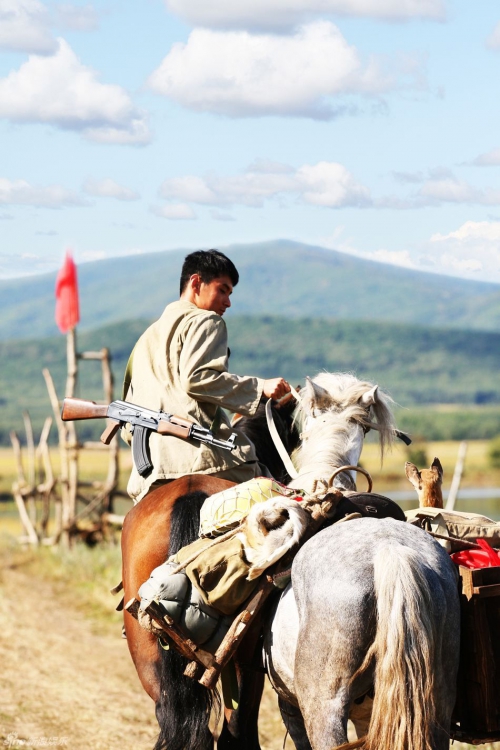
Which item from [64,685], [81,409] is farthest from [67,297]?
[81,409]

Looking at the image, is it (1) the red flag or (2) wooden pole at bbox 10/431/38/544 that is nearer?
(1) the red flag

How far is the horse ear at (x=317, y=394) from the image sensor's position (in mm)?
4091

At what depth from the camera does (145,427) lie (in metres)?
4.23

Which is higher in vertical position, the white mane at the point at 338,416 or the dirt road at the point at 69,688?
the white mane at the point at 338,416

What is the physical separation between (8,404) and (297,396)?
125550 mm

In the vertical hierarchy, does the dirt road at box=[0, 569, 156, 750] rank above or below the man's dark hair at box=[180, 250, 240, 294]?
below

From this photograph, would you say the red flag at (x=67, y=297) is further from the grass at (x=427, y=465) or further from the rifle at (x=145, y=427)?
the grass at (x=427, y=465)

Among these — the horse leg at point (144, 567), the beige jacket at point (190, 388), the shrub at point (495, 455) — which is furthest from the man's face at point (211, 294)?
the shrub at point (495, 455)

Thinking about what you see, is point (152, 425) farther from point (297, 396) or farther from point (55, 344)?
point (55, 344)

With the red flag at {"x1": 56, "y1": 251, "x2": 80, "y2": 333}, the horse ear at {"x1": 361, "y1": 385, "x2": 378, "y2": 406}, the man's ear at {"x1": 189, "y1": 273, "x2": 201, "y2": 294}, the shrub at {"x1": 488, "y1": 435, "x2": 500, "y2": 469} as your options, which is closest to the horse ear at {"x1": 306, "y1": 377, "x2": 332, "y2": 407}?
the horse ear at {"x1": 361, "y1": 385, "x2": 378, "y2": 406}

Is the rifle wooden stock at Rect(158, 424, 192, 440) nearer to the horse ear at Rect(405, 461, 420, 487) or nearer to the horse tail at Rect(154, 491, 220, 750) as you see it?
the horse tail at Rect(154, 491, 220, 750)

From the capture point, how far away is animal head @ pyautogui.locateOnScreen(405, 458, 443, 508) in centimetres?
373

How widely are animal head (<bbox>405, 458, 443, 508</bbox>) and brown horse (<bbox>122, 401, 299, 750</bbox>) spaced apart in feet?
2.53

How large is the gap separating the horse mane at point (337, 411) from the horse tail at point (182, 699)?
590 mm
